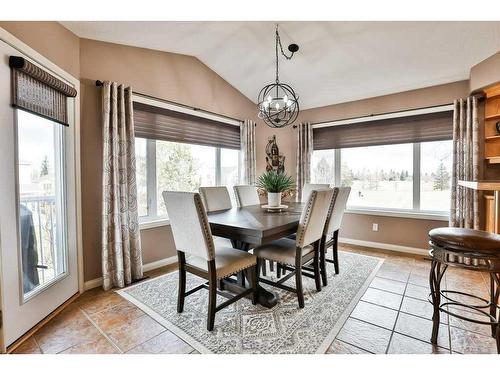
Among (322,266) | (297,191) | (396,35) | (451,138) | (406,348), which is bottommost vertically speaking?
(406,348)

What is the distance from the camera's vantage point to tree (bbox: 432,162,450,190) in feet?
11.3

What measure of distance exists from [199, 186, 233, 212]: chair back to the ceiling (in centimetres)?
185

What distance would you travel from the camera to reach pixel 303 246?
2.08m

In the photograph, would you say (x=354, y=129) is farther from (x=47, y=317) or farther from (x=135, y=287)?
(x=47, y=317)

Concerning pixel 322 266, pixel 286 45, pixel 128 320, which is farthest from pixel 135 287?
pixel 286 45

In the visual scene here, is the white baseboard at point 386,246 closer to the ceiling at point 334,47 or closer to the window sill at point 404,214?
the window sill at point 404,214

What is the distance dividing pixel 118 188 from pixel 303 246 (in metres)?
2.02

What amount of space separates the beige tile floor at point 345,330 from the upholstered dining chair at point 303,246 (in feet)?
1.71

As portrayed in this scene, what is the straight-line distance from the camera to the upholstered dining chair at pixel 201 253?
175 cm

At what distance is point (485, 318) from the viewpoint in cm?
194

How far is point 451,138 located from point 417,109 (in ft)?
2.00

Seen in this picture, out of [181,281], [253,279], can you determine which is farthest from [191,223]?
[253,279]
